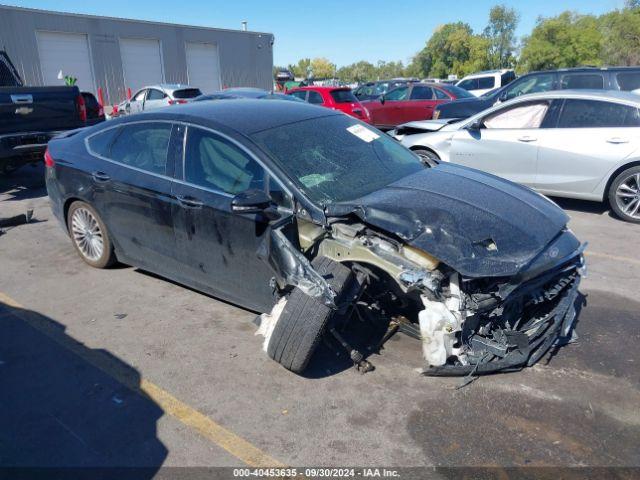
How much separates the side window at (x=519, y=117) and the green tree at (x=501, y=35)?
6603cm

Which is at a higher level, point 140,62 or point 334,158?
point 140,62

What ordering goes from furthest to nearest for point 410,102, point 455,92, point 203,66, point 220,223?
point 203,66 < point 410,102 < point 455,92 < point 220,223

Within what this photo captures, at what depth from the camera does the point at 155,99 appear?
1834cm

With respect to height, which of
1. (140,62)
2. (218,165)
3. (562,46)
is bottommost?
(218,165)

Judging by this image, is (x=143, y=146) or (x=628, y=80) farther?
(x=628, y=80)

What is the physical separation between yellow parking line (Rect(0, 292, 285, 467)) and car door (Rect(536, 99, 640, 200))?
5848 millimetres

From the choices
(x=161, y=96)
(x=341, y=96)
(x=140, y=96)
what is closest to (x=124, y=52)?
(x=140, y=96)

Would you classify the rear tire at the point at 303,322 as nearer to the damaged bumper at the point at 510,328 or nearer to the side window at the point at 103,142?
the damaged bumper at the point at 510,328

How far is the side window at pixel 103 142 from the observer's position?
4.77 m

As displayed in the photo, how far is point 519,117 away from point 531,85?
4270 millimetres

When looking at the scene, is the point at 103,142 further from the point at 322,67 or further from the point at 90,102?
the point at 322,67

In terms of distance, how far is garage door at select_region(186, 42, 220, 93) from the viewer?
3406 cm

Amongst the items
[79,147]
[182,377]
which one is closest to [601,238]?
[182,377]

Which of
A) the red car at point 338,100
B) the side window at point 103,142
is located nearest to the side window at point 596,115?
the side window at point 103,142
